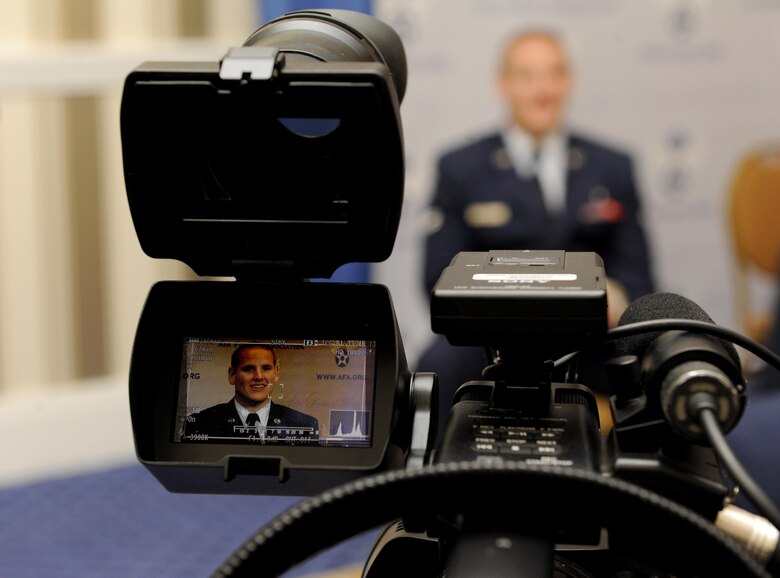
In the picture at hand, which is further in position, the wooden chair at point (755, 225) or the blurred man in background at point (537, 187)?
the wooden chair at point (755, 225)

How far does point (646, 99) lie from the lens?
3172 mm

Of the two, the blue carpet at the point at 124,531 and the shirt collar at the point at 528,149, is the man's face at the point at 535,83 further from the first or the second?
the blue carpet at the point at 124,531

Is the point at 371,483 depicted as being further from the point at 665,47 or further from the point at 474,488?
the point at 665,47

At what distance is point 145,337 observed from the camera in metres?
0.64

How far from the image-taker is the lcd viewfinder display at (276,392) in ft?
2.04

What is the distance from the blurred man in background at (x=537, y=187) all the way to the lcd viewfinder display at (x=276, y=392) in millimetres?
2066

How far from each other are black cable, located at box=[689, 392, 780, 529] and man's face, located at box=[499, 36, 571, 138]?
253cm

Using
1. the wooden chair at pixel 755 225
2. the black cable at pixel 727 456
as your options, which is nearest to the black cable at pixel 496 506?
the black cable at pixel 727 456

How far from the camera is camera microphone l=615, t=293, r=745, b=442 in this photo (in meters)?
0.48

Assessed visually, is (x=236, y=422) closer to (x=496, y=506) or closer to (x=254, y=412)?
(x=254, y=412)

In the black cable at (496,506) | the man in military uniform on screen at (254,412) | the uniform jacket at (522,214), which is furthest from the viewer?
the uniform jacket at (522,214)

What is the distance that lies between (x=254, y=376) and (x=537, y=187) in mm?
2262

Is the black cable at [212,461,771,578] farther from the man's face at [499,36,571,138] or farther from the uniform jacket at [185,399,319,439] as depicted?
the man's face at [499,36,571,138]

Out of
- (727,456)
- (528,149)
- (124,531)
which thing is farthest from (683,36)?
(727,456)
